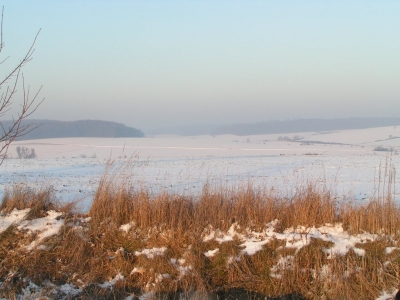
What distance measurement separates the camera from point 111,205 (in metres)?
8.05

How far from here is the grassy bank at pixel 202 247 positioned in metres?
6.18

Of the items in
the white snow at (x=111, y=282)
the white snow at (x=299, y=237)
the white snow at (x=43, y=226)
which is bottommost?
the white snow at (x=111, y=282)

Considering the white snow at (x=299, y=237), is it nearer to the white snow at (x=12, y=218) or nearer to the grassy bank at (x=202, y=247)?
the grassy bank at (x=202, y=247)

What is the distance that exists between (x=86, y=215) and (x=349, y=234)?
210 inches

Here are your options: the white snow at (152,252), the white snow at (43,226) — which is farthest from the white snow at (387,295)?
the white snow at (43,226)

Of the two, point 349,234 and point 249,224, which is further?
point 249,224

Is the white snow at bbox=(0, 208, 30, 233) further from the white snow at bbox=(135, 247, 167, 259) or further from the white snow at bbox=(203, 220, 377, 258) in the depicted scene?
the white snow at bbox=(203, 220, 377, 258)

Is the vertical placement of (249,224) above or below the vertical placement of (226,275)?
above

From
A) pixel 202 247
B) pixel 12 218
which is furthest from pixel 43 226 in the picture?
pixel 202 247

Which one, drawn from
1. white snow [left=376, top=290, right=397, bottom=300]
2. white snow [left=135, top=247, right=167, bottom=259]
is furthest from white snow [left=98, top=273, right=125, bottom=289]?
white snow [left=376, top=290, right=397, bottom=300]

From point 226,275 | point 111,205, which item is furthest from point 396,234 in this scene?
point 111,205

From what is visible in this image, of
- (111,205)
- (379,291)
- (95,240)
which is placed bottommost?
→ (379,291)

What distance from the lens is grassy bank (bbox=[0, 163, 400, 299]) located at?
618 centimetres

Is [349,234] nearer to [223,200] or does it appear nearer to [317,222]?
[317,222]
